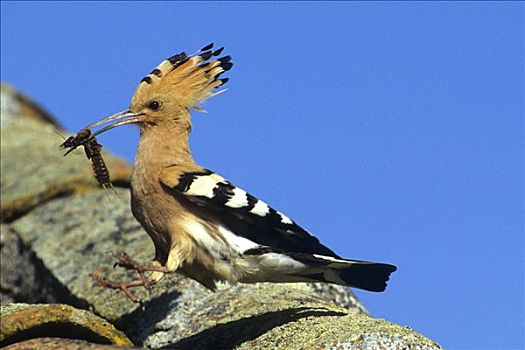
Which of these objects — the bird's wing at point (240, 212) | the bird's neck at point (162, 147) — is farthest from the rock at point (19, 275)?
the bird's wing at point (240, 212)

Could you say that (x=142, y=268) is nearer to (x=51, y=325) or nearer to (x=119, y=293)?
(x=119, y=293)

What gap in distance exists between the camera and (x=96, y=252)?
5824 millimetres

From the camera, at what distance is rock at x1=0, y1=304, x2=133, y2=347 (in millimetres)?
3777

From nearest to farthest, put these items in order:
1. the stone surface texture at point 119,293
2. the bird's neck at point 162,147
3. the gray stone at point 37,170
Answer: the stone surface texture at point 119,293
the bird's neck at point 162,147
the gray stone at point 37,170

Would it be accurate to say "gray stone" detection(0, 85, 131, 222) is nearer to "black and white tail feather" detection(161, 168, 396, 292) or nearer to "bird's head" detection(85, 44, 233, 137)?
"bird's head" detection(85, 44, 233, 137)

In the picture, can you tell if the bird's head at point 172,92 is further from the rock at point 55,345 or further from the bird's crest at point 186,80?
the rock at point 55,345

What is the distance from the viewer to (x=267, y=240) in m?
4.87

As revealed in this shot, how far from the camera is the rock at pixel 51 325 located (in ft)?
12.4

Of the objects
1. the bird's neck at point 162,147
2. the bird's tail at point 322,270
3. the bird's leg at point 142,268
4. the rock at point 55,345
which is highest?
the bird's neck at point 162,147

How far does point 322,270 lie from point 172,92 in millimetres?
1258

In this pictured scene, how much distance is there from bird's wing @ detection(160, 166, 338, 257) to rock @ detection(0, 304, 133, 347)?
3.07 ft

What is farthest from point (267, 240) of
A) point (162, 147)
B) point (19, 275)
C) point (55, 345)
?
point (19, 275)

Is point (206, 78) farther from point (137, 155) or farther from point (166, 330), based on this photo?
point (166, 330)

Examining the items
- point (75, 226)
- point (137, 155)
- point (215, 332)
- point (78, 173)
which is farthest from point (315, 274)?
point (78, 173)
